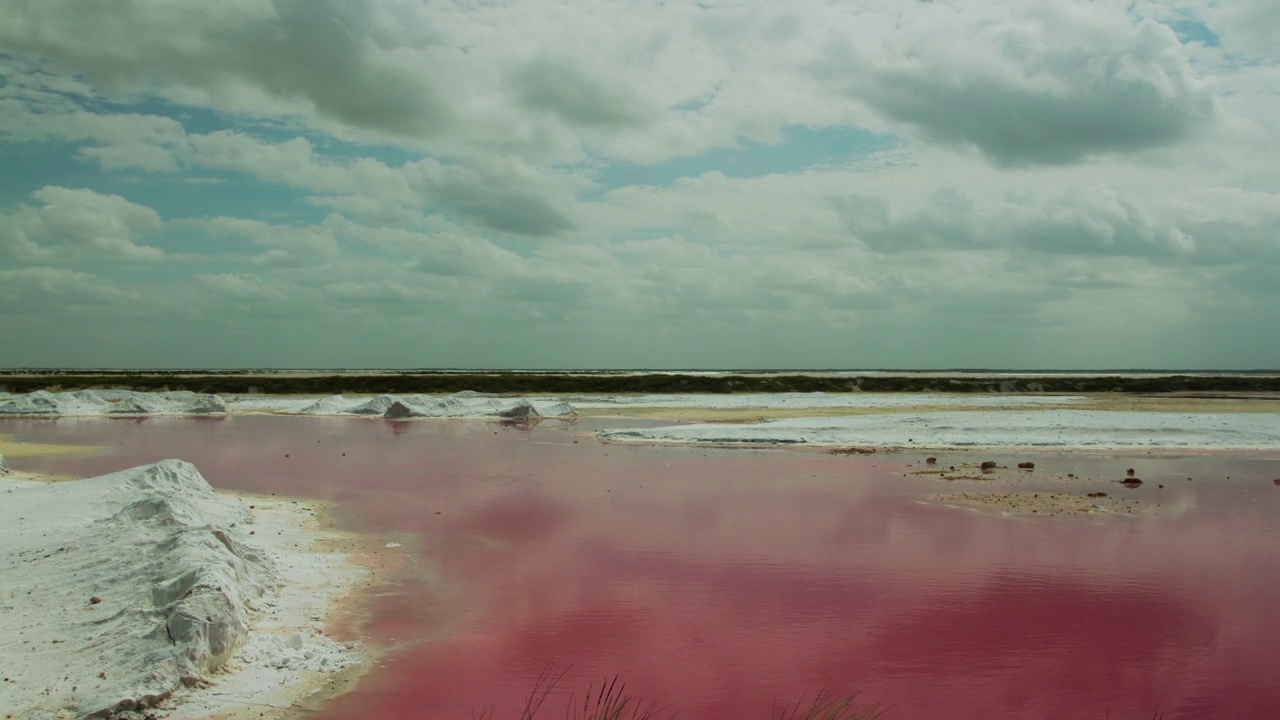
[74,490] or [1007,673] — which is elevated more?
[74,490]

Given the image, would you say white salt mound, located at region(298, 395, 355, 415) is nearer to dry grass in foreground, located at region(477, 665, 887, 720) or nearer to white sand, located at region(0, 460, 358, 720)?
white sand, located at region(0, 460, 358, 720)

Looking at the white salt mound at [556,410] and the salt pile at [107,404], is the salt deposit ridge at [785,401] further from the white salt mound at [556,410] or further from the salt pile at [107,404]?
the salt pile at [107,404]

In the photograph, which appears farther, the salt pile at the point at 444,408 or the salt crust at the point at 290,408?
the salt crust at the point at 290,408

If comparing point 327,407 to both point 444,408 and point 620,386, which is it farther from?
point 620,386

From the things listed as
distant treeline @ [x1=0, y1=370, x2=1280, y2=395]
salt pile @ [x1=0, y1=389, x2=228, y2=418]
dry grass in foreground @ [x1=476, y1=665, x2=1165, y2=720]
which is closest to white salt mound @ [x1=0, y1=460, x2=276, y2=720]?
dry grass in foreground @ [x1=476, y1=665, x2=1165, y2=720]

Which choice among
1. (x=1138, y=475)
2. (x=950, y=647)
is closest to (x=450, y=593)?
(x=950, y=647)

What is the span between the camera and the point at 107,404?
48.6m

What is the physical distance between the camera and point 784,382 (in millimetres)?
81938

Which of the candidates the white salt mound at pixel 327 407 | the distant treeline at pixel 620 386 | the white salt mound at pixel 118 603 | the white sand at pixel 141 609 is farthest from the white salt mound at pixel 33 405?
the white salt mound at pixel 118 603

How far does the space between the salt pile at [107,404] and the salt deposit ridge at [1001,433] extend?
1091 inches

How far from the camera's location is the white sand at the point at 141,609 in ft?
22.7

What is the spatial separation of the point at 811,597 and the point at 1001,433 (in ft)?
76.4

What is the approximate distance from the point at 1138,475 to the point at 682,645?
17259 mm

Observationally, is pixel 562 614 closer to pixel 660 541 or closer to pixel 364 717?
pixel 364 717
